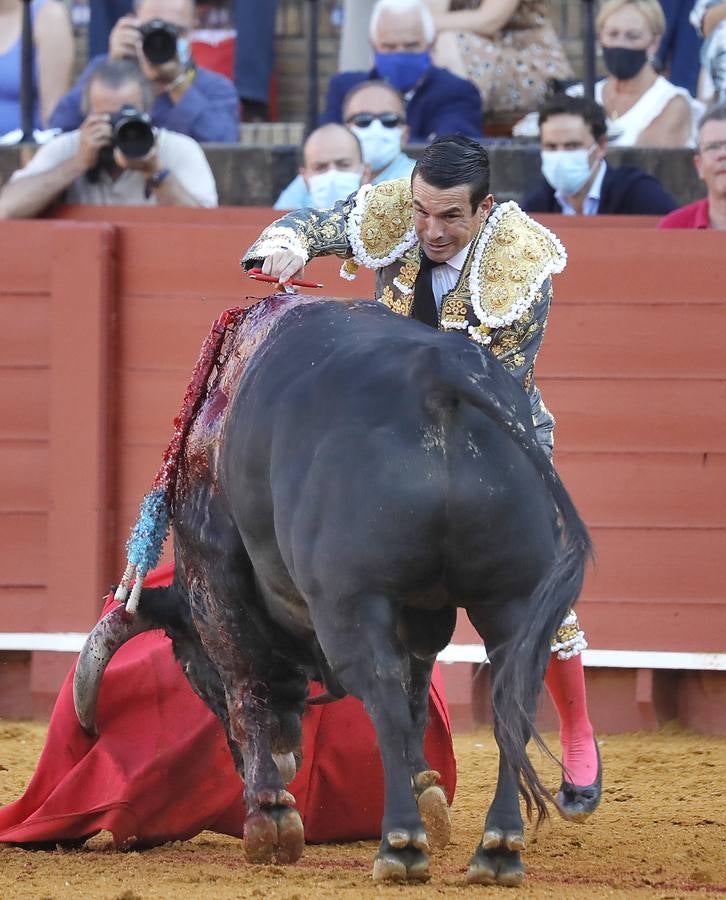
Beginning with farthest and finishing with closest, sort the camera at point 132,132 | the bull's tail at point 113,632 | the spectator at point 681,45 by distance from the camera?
the spectator at point 681,45, the camera at point 132,132, the bull's tail at point 113,632

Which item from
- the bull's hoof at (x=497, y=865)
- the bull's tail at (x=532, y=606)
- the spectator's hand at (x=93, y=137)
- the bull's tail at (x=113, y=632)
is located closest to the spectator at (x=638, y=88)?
the spectator's hand at (x=93, y=137)

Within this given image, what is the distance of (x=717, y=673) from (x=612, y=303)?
127 cm

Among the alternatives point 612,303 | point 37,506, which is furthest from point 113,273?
point 612,303

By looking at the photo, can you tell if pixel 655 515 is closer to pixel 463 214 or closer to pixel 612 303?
pixel 612 303

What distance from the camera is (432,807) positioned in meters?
3.36

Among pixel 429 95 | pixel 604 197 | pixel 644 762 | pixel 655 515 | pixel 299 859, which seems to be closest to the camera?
pixel 299 859

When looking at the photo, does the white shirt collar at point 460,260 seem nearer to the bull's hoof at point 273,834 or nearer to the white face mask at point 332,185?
the bull's hoof at point 273,834

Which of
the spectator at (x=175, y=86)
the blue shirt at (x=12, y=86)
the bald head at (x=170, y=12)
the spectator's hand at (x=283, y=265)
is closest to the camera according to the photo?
the spectator's hand at (x=283, y=265)

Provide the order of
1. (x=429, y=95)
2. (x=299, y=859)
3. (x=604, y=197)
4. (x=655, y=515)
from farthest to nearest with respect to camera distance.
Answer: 1. (x=429, y=95)
2. (x=604, y=197)
3. (x=655, y=515)
4. (x=299, y=859)

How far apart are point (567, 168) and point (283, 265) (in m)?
3.15

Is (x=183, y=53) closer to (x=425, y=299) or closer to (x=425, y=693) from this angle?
(x=425, y=299)

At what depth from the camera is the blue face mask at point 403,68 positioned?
7156 mm

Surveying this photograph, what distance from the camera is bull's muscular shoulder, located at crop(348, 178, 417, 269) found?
3.63m

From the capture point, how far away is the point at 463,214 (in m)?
3.40
